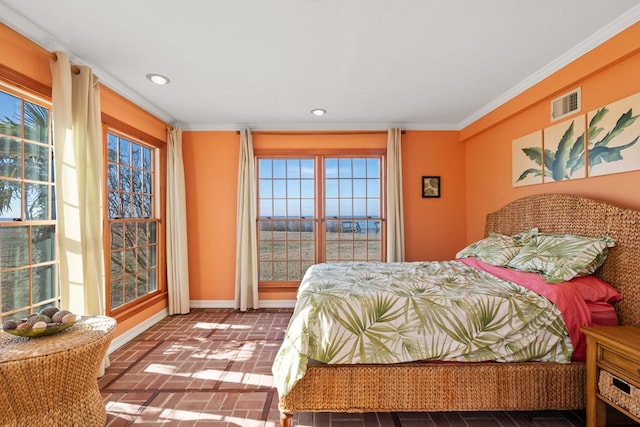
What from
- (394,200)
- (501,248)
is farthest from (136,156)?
(501,248)

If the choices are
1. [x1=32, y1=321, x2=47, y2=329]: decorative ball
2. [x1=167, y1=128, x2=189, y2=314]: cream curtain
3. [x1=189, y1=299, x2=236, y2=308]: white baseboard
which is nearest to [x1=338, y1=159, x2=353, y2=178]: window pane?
[x1=167, y1=128, x2=189, y2=314]: cream curtain

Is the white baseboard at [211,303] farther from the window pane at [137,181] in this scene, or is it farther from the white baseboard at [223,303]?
the window pane at [137,181]

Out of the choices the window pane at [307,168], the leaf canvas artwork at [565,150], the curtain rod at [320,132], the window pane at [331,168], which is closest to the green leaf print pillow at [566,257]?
the leaf canvas artwork at [565,150]

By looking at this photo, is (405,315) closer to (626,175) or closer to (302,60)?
(626,175)

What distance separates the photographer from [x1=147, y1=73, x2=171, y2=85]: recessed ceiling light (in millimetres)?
2777

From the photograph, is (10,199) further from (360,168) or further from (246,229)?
(360,168)

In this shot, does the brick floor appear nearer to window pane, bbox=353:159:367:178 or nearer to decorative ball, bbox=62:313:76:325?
decorative ball, bbox=62:313:76:325

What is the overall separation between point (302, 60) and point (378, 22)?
720mm

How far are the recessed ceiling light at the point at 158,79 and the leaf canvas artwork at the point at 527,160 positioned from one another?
3.55 m

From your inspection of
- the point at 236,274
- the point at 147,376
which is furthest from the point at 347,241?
the point at 147,376

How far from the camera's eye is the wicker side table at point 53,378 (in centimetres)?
152

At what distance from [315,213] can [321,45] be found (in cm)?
243

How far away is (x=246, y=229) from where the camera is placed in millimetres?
4156

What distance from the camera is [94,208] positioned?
8.26ft
